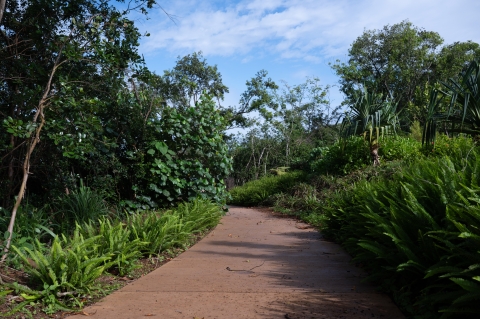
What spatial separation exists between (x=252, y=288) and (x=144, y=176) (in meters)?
5.36

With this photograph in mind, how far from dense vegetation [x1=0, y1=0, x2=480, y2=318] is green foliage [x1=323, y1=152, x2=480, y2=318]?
17 millimetres

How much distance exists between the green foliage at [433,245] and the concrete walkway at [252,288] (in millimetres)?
281

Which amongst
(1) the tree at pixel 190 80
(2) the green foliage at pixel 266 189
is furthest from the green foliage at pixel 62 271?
(1) the tree at pixel 190 80

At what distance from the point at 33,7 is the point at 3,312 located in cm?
540

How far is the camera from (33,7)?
23.8ft

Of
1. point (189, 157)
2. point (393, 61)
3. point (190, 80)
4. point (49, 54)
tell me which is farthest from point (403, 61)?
point (49, 54)

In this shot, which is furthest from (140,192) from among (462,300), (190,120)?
(462,300)

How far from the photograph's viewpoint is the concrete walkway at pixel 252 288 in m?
3.84

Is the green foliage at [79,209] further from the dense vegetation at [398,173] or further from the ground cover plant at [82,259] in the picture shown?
the dense vegetation at [398,173]

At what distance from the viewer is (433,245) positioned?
397 cm

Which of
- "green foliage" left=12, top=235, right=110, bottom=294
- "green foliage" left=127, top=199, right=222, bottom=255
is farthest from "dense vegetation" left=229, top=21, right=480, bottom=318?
"green foliage" left=12, top=235, right=110, bottom=294

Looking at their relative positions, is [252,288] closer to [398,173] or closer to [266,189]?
[398,173]

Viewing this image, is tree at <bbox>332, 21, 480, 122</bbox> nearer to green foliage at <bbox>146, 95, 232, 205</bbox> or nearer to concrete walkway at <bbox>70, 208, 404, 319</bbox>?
green foliage at <bbox>146, 95, 232, 205</bbox>

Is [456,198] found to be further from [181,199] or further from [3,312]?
[181,199]
